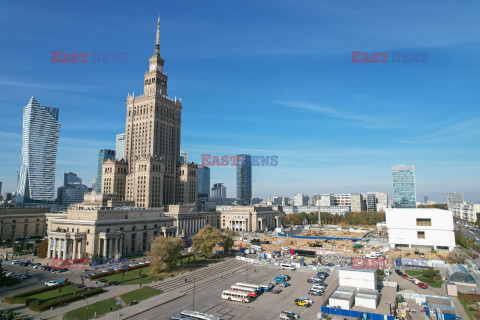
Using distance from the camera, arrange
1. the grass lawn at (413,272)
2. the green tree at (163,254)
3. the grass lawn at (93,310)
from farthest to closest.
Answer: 1. the grass lawn at (413,272)
2. the green tree at (163,254)
3. the grass lawn at (93,310)

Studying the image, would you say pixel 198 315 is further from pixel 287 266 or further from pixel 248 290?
pixel 287 266

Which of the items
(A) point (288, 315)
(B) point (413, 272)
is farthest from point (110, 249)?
(B) point (413, 272)

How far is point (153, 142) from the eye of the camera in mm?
138875

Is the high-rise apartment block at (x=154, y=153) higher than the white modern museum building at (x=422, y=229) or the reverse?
higher

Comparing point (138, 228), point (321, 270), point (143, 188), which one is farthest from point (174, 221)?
point (321, 270)

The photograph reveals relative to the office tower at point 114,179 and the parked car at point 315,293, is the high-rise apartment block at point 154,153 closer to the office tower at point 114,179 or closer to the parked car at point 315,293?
the office tower at point 114,179

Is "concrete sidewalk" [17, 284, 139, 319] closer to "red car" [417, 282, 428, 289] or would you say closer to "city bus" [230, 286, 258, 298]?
"city bus" [230, 286, 258, 298]

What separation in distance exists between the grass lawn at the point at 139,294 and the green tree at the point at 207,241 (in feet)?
84.9

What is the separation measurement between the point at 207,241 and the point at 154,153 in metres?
67.5

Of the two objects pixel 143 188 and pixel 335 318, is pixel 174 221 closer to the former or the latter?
pixel 143 188

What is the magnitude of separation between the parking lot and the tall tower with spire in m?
71.0

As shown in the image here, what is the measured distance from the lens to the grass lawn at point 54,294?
168 ft

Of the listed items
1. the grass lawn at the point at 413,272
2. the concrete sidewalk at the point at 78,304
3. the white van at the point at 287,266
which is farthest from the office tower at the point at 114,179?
the grass lawn at the point at 413,272

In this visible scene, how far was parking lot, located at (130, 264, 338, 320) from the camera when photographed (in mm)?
47000
